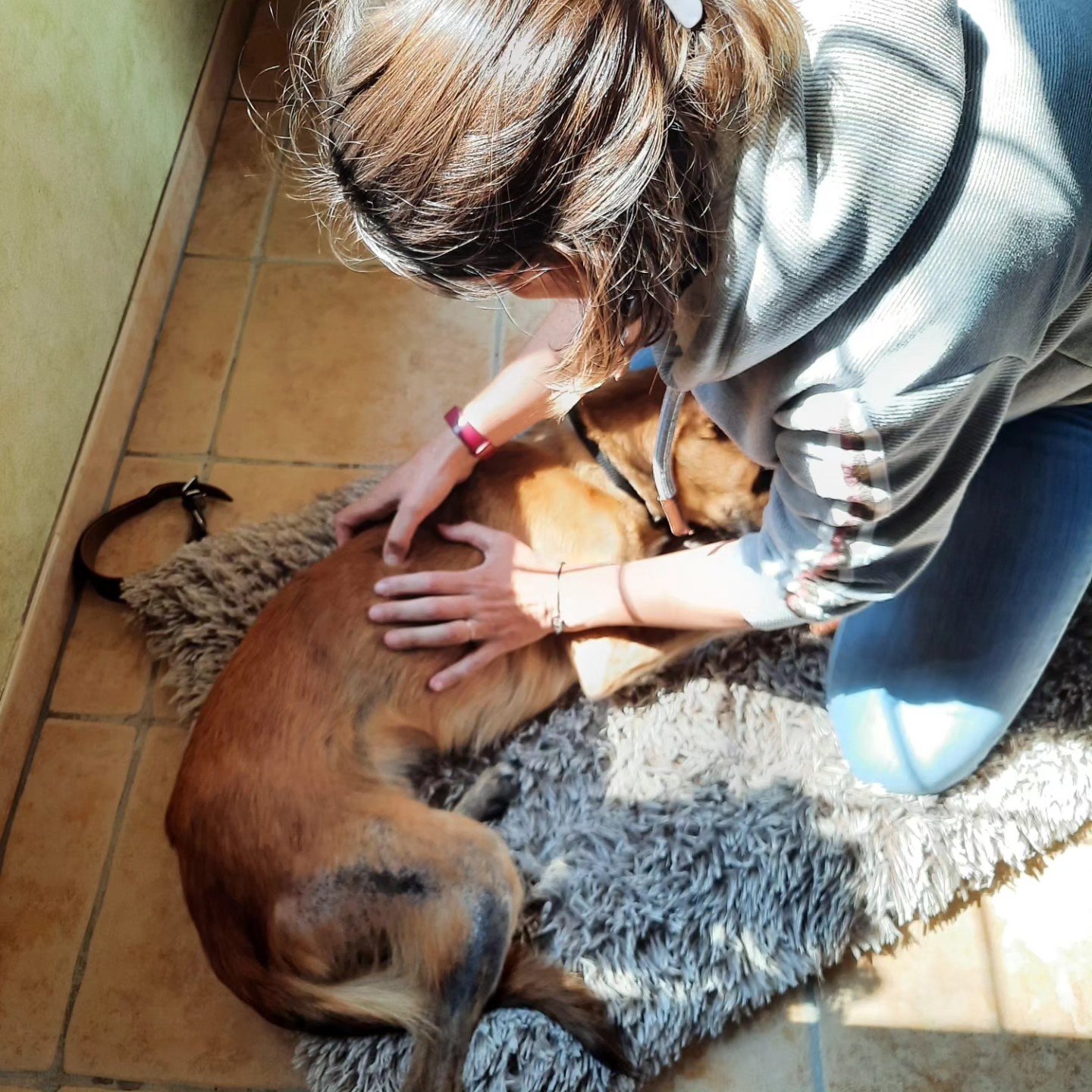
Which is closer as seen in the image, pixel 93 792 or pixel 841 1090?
pixel 841 1090

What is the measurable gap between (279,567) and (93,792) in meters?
0.47

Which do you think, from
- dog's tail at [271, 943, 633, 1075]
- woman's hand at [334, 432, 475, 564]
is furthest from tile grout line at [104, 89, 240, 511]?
dog's tail at [271, 943, 633, 1075]

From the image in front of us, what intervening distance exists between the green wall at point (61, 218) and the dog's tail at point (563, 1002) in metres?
0.94

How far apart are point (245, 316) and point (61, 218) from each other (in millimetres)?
439

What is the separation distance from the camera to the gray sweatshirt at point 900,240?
0.71m

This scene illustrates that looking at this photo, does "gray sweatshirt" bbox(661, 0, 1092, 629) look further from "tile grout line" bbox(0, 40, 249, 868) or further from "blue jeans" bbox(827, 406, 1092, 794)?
"tile grout line" bbox(0, 40, 249, 868)

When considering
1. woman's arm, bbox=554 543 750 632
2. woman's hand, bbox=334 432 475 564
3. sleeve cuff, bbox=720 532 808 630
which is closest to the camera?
sleeve cuff, bbox=720 532 808 630

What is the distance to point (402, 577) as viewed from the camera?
4.75ft

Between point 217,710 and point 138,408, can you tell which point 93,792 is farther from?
point 138,408

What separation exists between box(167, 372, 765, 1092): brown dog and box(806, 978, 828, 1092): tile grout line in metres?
0.29


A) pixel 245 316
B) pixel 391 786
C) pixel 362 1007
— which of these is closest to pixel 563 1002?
pixel 362 1007

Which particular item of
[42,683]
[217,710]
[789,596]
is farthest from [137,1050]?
[789,596]

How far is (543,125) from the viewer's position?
63cm

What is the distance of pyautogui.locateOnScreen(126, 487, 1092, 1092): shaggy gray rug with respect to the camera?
4.48ft
